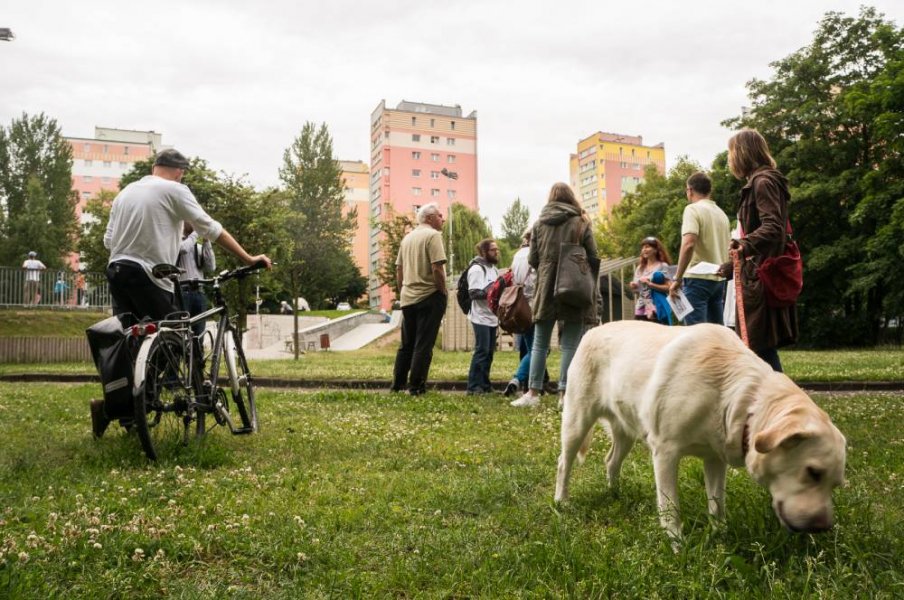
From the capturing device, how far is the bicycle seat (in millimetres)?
5426

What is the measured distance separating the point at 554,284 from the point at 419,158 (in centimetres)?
9481

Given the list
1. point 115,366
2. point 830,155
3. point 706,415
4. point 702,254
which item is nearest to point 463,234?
point 830,155

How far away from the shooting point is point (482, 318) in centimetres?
991

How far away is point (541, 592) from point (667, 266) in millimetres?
9734

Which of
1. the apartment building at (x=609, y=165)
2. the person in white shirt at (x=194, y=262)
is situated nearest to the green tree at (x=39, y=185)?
the person in white shirt at (x=194, y=262)

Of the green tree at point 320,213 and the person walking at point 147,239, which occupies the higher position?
the green tree at point 320,213

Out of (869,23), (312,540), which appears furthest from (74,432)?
(869,23)

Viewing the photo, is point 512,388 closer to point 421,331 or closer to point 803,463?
point 421,331

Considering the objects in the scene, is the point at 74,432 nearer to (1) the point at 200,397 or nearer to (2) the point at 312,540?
(1) the point at 200,397

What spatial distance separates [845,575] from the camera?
255 cm

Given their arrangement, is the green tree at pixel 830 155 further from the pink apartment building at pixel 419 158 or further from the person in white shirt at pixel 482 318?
the pink apartment building at pixel 419 158

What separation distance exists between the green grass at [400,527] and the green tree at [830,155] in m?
Answer: 29.7

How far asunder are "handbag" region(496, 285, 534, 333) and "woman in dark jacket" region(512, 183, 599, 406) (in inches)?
47.1

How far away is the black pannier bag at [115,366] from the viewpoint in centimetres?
502
